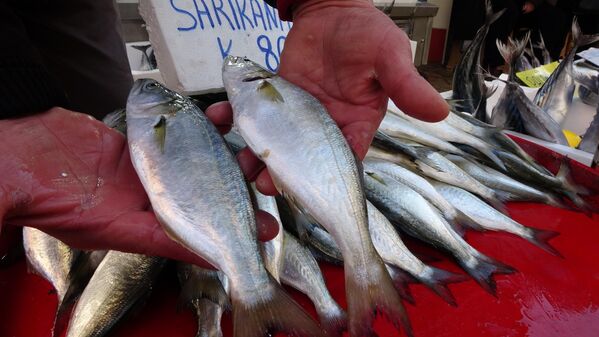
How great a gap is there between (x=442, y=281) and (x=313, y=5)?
134cm

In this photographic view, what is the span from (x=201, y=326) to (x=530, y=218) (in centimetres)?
167

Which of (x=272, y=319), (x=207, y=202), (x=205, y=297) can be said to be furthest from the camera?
(x=205, y=297)

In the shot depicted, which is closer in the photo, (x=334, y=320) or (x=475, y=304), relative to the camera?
(x=334, y=320)

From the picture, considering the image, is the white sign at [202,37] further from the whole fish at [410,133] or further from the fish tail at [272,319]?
the fish tail at [272,319]

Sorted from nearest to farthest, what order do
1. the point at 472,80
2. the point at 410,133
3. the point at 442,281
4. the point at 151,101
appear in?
the point at 151,101, the point at 442,281, the point at 410,133, the point at 472,80

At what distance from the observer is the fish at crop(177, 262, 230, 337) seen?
1.24 m

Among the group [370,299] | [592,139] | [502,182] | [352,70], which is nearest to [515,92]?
[592,139]

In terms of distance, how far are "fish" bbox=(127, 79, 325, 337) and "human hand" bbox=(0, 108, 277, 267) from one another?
95 millimetres

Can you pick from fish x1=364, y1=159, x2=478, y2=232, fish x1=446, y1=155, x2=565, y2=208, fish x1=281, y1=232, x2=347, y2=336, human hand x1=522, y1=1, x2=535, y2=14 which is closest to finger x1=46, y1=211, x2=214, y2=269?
fish x1=281, y1=232, x2=347, y2=336

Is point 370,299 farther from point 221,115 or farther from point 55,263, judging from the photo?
point 55,263

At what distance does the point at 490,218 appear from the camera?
6.25 feet

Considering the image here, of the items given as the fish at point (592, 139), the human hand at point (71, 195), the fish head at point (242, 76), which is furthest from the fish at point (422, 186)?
the fish at point (592, 139)

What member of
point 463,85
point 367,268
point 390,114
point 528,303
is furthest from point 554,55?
point 367,268

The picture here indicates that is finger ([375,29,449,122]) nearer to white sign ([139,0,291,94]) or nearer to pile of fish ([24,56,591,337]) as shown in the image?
pile of fish ([24,56,591,337])
